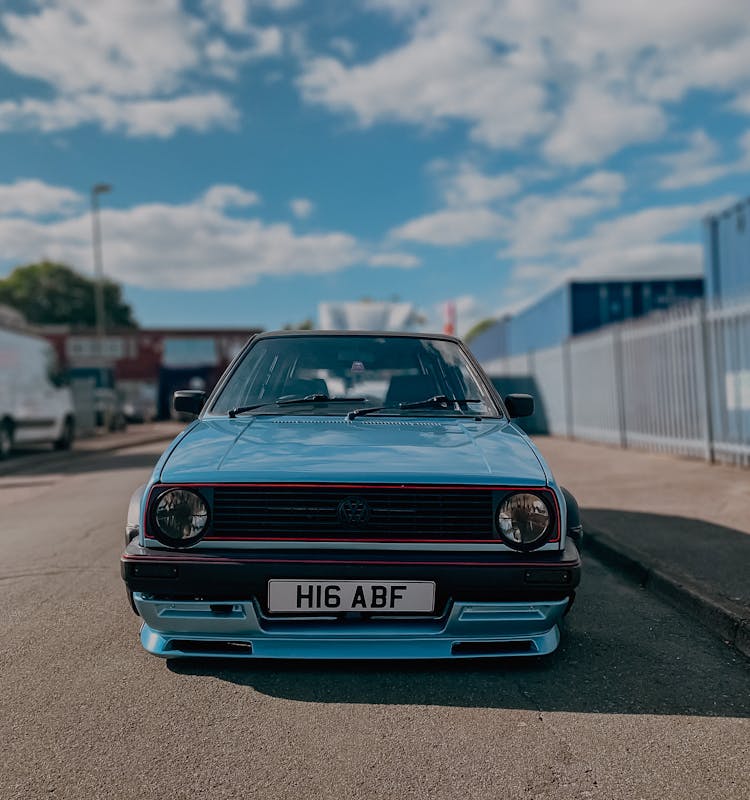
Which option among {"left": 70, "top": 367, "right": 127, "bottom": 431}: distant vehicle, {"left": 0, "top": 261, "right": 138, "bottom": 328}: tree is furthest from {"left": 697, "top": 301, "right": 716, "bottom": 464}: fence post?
{"left": 0, "top": 261, "right": 138, "bottom": 328}: tree

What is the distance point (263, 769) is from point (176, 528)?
0.98 meters

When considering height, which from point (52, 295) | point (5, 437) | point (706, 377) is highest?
point (52, 295)

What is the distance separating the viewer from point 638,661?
3.33 metres

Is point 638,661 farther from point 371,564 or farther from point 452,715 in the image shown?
point 371,564

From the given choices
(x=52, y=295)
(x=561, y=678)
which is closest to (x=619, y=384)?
(x=561, y=678)

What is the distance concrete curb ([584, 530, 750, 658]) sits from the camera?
11.8ft

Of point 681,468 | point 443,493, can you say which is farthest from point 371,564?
point 681,468

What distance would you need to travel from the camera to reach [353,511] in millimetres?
2938

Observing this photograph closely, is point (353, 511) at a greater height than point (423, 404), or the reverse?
point (423, 404)

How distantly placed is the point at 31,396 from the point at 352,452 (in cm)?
1557

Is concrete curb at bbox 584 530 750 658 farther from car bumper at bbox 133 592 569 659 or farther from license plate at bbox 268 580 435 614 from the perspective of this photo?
license plate at bbox 268 580 435 614

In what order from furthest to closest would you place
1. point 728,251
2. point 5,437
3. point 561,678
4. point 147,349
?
point 147,349
point 5,437
point 728,251
point 561,678

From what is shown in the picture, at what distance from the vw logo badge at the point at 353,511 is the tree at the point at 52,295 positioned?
6968cm

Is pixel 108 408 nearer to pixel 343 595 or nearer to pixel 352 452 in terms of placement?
pixel 352 452
